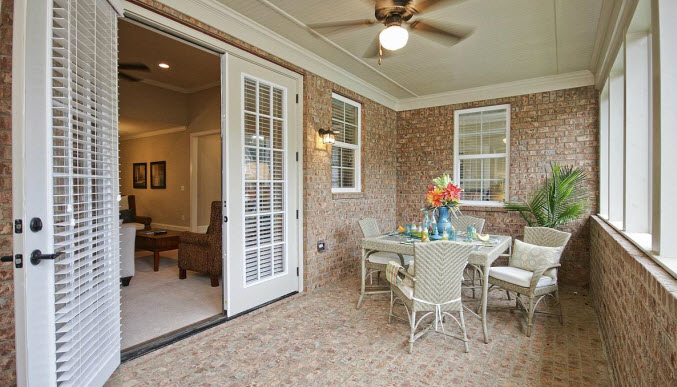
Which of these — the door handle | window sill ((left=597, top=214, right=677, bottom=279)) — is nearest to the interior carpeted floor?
the door handle

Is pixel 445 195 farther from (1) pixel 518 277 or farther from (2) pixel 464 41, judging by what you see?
(2) pixel 464 41

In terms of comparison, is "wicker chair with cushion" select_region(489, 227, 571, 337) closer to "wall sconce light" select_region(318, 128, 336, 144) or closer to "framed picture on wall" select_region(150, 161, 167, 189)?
"wall sconce light" select_region(318, 128, 336, 144)

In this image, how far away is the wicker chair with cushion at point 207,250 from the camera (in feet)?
13.9

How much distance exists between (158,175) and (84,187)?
6914 mm

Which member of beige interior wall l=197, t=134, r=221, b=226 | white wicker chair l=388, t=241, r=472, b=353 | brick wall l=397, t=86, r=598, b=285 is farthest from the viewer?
beige interior wall l=197, t=134, r=221, b=226

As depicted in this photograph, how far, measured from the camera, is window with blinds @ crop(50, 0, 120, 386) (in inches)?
67.2

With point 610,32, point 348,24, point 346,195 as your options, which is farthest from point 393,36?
point 346,195

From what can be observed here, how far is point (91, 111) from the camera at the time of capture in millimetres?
1998

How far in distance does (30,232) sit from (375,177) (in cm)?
461

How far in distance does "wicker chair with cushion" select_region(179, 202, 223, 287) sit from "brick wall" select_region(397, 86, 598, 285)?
3.40 meters

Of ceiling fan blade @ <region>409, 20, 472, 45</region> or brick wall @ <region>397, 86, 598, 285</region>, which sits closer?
ceiling fan blade @ <region>409, 20, 472, 45</region>

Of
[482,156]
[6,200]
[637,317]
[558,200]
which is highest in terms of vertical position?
[482,156]

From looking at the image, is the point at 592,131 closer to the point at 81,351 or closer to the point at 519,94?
the point at 519,94

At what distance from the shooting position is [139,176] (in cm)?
870
